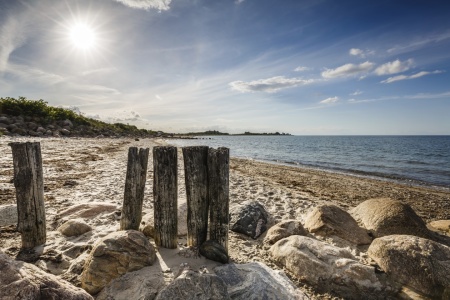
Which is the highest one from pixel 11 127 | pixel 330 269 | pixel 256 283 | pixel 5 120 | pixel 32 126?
pixel 5 120

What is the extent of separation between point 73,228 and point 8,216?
1788mm

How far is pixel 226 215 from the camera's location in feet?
12.8

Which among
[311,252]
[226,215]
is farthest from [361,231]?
[226,215]

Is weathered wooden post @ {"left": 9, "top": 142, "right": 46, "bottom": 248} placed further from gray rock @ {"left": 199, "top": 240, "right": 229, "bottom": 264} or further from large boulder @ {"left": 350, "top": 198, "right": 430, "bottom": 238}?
large boulder @ {"left": 350, "top": 198, "right": 430, "bottom": 238}

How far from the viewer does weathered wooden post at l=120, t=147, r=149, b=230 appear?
3.96 m

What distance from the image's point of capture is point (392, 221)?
5129 millimetres

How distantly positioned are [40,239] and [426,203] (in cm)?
1257

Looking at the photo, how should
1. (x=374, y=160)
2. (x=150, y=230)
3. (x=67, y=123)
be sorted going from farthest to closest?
(x=67, y=123) → (x=374, y=160) → (x=150, y=230)

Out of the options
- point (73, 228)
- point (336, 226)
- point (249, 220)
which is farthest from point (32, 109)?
point (336, 226)

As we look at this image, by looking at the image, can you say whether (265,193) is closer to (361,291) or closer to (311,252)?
(311,252)

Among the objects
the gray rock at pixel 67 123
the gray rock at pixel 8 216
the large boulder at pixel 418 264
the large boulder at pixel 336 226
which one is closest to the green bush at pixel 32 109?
the gray rock at pixel 67 123

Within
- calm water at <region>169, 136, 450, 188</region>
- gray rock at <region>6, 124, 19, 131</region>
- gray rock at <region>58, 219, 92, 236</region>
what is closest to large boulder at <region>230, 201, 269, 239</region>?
gray rock at <region>58, 219, 92, 236</region>

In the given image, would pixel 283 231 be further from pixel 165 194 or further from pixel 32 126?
pixel 32 126

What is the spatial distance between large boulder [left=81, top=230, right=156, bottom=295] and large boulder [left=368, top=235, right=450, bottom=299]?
3596mm
